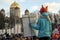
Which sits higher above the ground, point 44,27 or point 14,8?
point 44,27

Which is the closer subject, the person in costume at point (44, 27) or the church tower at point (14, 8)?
the person in costume at point (44, 27)

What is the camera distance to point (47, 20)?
10.3 meters

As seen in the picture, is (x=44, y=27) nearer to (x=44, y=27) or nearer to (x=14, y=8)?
(x=44, y=27)

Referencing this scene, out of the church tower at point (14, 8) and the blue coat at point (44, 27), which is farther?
the church tower at point (14, 8)

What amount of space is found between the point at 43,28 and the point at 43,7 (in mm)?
741

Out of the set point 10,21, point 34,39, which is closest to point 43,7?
point 34,39

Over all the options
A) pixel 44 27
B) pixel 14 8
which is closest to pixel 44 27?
pixel 44 27

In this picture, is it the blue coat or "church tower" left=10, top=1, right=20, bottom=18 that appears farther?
"church tower" left=10, top=1, right=20, bottom=18

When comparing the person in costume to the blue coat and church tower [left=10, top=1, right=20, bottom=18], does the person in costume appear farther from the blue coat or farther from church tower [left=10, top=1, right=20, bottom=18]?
church tower [left=10, top=1, right=20, bottom=18]

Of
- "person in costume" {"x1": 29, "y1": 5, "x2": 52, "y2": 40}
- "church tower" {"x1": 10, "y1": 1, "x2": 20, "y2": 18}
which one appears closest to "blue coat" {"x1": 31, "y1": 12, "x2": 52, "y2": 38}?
"person in costume" {"x1": 29, "y1": 5, "x2": 52, "y2": 40}

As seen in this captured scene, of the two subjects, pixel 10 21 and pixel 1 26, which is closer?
pixel 1 26

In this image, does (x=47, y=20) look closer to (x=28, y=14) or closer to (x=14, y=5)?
(x=28, y=14)

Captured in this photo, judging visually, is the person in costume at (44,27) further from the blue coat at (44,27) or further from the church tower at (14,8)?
the church tower at (14,8)

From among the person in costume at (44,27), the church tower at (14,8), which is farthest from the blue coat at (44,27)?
the church tower at (14,8)
